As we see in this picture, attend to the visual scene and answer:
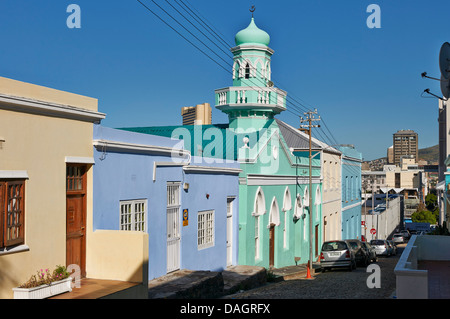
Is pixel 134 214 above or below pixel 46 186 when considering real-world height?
below

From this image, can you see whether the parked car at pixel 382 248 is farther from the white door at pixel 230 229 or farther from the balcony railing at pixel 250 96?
the white door at pixel 230 229

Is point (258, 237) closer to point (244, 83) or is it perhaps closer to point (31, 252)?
point (244, 83)

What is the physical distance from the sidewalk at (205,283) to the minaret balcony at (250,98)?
31.5 feet

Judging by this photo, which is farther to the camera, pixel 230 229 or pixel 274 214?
pixel 274 214

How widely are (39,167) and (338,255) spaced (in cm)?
1535

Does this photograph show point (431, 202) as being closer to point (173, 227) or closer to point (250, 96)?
point (250, 96)

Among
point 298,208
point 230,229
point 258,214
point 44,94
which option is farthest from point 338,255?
point 44,94

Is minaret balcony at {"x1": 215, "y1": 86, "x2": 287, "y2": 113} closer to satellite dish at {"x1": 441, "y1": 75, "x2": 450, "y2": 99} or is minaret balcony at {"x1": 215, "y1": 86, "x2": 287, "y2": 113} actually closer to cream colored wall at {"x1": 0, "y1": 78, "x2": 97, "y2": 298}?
satellite dish at {"x1": 441, "y1": 75, "x2": 450, "y2": 99}

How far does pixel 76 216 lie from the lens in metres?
12.3

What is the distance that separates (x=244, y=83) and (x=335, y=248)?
918cm

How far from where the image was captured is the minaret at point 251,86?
28.1m

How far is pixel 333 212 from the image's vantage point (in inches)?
1489
